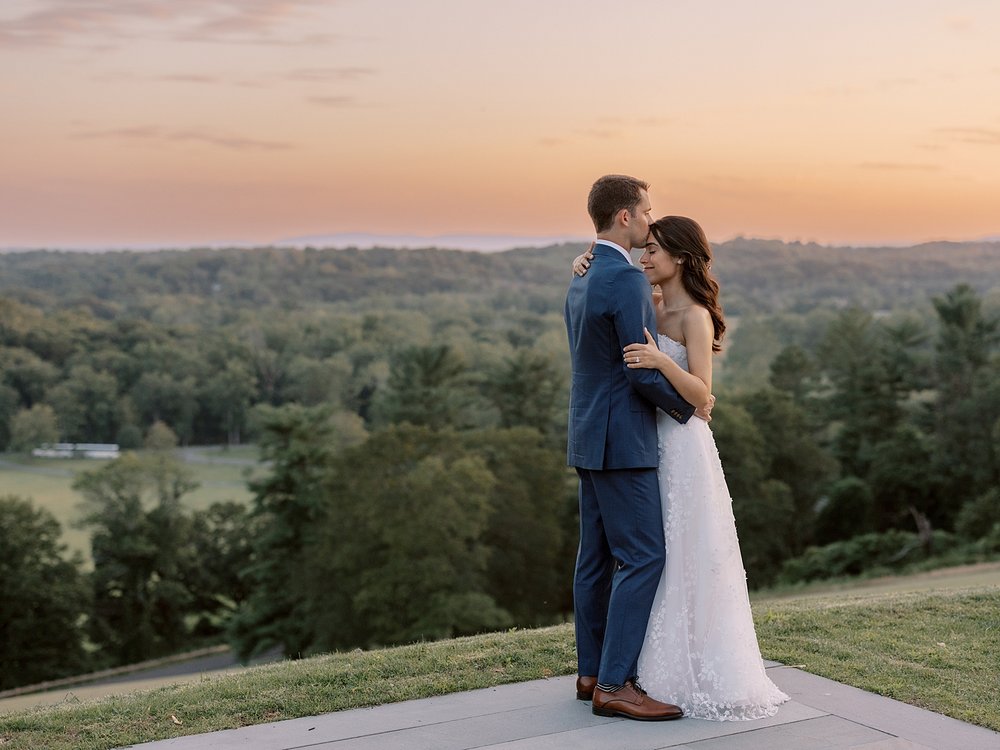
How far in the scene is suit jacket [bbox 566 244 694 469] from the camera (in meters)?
4.63

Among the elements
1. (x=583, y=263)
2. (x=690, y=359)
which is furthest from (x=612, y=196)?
(x=690, y=359)

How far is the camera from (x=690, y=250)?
488 centimetres

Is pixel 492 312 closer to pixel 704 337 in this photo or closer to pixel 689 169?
pixel 689 169

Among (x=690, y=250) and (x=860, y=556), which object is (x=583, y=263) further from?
(x=860, y=556)

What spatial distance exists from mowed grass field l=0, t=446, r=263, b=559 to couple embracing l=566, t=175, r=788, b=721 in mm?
58943

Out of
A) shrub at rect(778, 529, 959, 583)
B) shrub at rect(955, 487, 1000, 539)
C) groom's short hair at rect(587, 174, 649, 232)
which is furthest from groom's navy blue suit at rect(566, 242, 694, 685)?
shrub at rect(955, 487, 1000, 539)

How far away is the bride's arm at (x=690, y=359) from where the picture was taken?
4.59 meters

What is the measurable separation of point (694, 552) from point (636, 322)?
1.09m

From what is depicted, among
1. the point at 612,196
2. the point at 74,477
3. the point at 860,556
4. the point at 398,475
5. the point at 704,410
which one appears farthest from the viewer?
the point at 74,477

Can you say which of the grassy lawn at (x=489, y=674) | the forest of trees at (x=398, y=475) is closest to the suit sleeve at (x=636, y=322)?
the grassy lawn at (x=489, y=674)

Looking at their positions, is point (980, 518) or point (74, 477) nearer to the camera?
point (980, 518)

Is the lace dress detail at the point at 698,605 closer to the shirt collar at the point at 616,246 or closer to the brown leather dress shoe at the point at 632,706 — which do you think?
the brown leather dress shoe at the point at 632,706

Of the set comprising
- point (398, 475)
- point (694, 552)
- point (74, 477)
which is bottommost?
point (74, 477)

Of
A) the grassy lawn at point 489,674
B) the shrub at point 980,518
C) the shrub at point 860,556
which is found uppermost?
the grassy lawn at point 489,674
